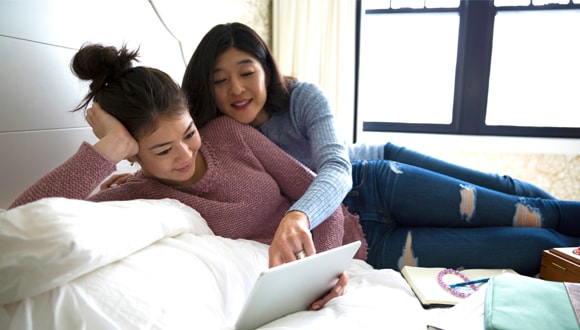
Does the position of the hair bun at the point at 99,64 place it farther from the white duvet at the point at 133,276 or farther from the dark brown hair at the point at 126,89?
the white duvet at the point at 133,276

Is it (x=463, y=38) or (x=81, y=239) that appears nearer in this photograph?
(x=81, y=239)

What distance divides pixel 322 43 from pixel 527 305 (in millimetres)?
2111

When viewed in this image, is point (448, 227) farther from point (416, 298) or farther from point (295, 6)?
point (295, 6)

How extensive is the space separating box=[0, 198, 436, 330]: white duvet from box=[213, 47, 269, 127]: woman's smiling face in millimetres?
452

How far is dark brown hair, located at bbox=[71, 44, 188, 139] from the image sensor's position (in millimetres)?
900

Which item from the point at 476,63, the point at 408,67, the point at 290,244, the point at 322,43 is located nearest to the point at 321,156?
the point at 290,244

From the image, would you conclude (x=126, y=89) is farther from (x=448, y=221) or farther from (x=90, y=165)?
(x=448, y=221)

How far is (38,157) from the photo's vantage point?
97cm

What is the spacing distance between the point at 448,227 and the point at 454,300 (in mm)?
391

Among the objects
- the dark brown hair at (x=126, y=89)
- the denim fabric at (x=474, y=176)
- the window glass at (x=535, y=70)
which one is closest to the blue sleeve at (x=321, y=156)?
the dark brown hair at (x=126, y=89)

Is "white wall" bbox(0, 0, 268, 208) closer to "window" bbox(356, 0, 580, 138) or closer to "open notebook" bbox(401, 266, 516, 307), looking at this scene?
"open notebook" bbox(401, 266, 516, 307)

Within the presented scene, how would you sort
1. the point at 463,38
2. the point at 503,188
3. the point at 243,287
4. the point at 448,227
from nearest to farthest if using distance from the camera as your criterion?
the point at 243,287 → the point at 448,227 → the point at 503,188 → the point at 463,38

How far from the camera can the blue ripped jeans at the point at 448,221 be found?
3.79 feet

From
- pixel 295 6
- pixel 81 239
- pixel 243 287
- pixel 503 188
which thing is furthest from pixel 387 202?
pixel 295 6
